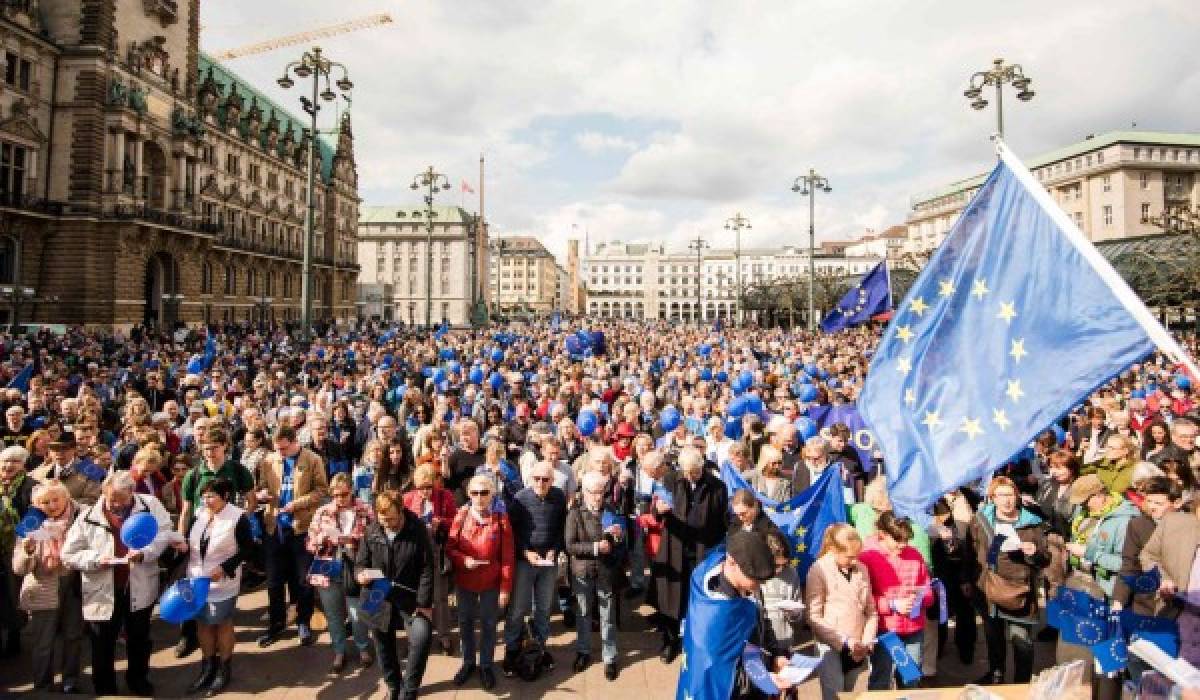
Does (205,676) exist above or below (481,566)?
below

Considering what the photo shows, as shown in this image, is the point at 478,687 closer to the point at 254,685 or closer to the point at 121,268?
the point at 254,685

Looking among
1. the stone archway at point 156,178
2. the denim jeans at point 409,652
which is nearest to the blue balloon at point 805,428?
the denim jeans at point 409,652

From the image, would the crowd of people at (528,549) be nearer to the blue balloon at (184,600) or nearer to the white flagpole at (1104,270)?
the blue balloon at (184,600)

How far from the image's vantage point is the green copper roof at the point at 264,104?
57.8 meters

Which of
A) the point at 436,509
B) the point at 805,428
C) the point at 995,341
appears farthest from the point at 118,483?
the point at 805,428

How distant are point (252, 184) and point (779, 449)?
6466cm

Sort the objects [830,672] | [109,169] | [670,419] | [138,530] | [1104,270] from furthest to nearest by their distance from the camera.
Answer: [109,169] < [670,419] < [138,530] < [830,672] < [1104,270]

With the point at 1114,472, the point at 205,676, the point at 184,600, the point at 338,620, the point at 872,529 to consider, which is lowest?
the point at 205,676

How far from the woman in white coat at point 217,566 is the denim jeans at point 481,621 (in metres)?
1.79

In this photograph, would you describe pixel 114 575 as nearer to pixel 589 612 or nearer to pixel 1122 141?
pixel 589 612

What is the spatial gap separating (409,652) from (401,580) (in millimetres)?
532

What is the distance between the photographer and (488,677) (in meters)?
5.61

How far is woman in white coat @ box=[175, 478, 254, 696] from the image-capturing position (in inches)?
209

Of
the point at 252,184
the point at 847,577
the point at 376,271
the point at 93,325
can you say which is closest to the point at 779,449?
the point at 847,577
